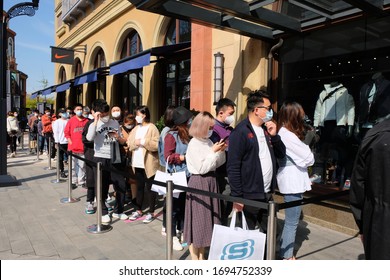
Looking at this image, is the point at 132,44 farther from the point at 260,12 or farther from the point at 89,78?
the point at 260,12

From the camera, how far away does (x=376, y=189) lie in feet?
6.40

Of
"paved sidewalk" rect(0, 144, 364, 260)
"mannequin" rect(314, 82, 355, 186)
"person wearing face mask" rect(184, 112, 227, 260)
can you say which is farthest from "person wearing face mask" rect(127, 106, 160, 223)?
Answer: "mannequin" rect(314, 82, 355, 186)

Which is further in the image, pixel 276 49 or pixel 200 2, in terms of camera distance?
pixel 276 49

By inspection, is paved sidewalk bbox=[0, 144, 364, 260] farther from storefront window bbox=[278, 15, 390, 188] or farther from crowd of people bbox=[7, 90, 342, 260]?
storefront window bbox=[278, 15, 390, 188]

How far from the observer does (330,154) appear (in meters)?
5.75

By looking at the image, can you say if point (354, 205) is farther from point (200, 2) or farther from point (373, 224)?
point (200, 2)

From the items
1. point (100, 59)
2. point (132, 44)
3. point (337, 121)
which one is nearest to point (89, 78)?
point (132, 44)

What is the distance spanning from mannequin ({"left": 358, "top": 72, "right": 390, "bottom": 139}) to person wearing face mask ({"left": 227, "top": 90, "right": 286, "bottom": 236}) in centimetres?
236

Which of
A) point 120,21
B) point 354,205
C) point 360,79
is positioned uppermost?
point 120,21

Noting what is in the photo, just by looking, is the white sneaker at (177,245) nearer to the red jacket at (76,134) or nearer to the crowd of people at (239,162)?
the crowd of people at (239,162)

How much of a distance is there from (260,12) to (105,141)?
3149mm

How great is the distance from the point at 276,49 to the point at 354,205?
4.46 m
